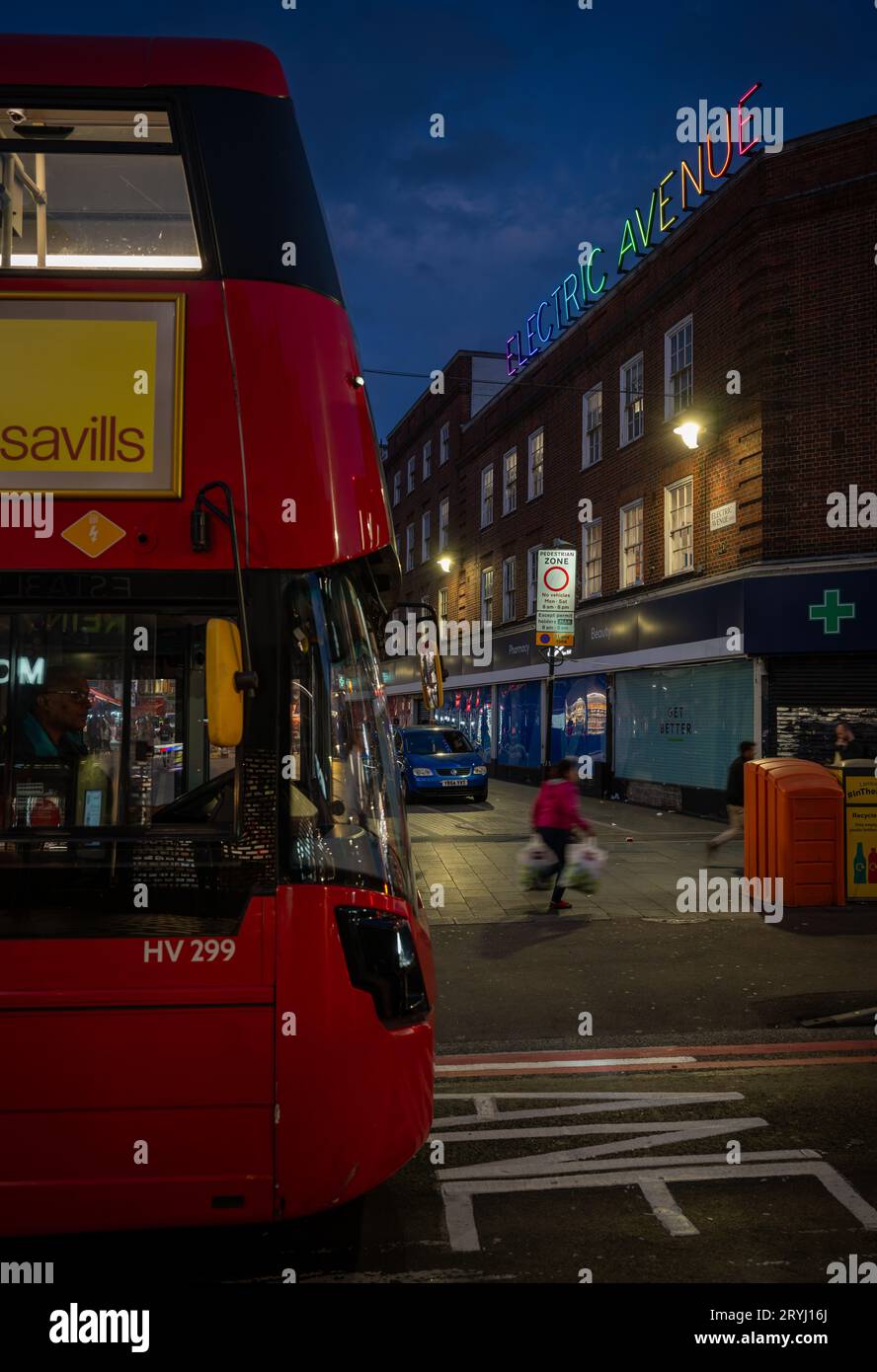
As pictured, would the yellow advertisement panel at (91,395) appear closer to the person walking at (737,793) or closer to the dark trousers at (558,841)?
the dark trousers at (558,841)

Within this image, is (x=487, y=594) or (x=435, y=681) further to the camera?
(x=487, y=594)

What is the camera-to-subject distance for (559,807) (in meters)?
9.82

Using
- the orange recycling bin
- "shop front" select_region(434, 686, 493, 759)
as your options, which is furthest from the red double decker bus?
"shop front" select_region(434, 686, 493, 759)

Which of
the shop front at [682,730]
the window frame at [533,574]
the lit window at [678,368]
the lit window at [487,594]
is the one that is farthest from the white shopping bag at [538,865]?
the lit window at [487,594]

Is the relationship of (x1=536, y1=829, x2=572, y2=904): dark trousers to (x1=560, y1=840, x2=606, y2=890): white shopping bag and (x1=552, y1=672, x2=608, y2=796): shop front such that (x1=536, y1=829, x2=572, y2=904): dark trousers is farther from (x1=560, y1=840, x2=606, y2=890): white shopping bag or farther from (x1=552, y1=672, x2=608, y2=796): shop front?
(x1=552, y1=672, x2=608, y2=796): shop front

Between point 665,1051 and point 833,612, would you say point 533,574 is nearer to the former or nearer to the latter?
point 833,612

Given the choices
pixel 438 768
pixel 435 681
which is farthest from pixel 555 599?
pixel 435 681

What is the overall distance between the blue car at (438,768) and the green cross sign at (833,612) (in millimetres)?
7976

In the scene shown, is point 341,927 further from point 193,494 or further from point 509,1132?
point 509,1132

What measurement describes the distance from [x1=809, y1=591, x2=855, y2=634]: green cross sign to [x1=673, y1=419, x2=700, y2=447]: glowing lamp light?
15.4ft

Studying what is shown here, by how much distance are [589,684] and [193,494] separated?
21644mm

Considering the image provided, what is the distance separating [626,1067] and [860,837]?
5583 mm

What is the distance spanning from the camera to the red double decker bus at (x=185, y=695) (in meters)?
3.07

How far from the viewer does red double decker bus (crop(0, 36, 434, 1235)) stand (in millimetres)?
3070
